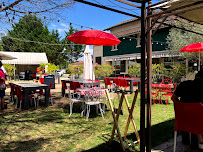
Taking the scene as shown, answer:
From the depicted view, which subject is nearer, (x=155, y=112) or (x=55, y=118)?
(x=55, y=118)

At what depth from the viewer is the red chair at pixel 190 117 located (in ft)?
8.05

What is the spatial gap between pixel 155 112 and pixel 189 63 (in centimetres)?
1109

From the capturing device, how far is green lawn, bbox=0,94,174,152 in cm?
336

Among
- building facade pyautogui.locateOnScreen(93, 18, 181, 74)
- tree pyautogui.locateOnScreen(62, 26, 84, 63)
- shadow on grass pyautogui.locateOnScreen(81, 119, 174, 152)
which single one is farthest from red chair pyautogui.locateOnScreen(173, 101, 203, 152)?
tree pyautogui.locateOnScreen(62, 26, 84, 63)

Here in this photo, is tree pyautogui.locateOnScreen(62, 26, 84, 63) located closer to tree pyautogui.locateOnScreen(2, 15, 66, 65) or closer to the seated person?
tree pyautogui.locateOnScreen(2, 15, 66, 65)

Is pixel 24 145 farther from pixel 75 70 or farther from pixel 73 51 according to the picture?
pixel 73 51

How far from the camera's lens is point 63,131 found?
4.18m

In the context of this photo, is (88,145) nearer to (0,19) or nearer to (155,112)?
(155,112)

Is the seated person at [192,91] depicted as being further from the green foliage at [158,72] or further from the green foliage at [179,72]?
the green foliage at [158,72]

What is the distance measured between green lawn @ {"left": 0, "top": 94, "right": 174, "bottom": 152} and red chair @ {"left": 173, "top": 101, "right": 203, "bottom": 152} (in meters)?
1.01

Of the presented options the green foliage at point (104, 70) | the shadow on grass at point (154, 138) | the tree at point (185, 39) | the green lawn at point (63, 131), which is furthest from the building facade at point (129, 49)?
the green lawn at point (63, 131)

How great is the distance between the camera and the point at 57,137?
3814 mm

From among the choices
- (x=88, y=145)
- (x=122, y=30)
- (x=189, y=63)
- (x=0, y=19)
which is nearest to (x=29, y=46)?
(x=122, y=30)

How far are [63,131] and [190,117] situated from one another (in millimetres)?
2901
